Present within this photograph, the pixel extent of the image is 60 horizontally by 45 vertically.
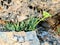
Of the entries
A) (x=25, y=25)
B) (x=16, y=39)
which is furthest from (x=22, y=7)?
(x=16, y=39)

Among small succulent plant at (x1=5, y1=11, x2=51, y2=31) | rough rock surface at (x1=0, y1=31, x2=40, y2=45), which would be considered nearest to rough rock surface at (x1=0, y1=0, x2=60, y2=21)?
small succulent plant at (x1=5, y1=11, x2=51, y2=31)

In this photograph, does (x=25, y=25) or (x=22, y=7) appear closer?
(x=25, y=25)

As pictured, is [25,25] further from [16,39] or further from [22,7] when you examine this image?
[16,39]

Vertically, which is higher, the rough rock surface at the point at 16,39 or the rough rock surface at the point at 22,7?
the rough rock surface at the point at 22,7

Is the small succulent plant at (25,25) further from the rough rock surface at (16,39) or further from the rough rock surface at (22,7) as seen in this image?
the rough rock surface at (16,39)

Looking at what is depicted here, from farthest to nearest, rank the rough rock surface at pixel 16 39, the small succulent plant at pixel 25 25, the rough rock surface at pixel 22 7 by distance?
the rough rock surface at pixel 22 7 < the small succulent plant at pixel 25 25 < the rough rock surface at pixel 16 39

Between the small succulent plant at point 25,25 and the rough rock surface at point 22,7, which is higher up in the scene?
the rough rock surface at point 22,7

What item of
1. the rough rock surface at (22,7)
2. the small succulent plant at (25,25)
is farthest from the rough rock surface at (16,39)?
the rough rock surface at (22,7)

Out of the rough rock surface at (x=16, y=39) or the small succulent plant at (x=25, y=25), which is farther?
the small succulent plant at (x=25, y=25)

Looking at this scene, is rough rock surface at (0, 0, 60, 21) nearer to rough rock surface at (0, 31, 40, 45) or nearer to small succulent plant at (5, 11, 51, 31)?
small succulent plant at (5, 11, 51, 31)

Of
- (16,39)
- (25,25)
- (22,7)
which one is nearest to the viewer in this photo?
(16,39)

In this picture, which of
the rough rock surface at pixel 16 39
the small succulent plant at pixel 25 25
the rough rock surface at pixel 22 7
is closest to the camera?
the rough rock surface at pixel 16 39

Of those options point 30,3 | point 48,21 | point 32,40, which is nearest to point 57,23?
point 48,21
